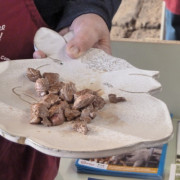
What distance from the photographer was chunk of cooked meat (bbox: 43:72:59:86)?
0.56 m

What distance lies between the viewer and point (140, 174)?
33.0 inches

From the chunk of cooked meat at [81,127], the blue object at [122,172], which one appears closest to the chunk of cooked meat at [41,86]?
the chunk of cooked meat at [81,127]

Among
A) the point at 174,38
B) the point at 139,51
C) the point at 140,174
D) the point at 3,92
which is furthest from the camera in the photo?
the point at 174,38

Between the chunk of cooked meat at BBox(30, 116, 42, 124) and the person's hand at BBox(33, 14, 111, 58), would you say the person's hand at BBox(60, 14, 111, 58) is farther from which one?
the chunk of cooked meat at BBox(30, 116, 42, 124)

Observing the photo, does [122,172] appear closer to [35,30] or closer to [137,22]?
[35,30]

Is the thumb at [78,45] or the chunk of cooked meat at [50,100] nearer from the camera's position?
the chunk of cooked meat at [50,100]

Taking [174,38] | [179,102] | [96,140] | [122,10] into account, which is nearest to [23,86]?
[96,140]

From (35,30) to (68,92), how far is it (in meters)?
0.21

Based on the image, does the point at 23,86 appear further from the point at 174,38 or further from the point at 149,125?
the point at 174,38

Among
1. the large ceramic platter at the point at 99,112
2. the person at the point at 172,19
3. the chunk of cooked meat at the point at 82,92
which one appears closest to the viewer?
the large ceramic platter at the point at 99,112

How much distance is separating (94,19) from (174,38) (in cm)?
80

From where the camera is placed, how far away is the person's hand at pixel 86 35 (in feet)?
2.10

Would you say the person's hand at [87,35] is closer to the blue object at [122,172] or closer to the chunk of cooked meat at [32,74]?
the chunk of cooked meat at [32,74]

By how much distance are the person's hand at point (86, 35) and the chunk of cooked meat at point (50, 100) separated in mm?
112
